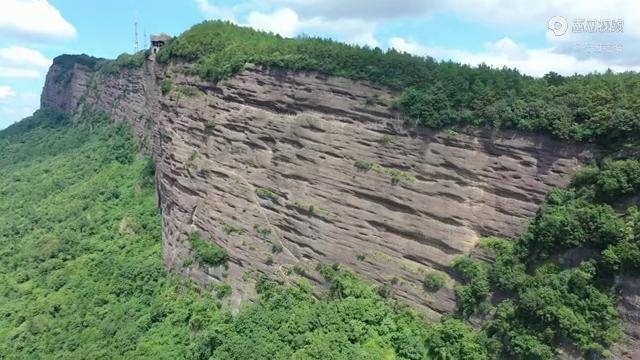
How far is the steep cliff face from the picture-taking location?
2173 cm

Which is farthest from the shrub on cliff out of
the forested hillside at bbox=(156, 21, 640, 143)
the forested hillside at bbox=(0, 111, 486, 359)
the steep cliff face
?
the forested hillside at bbox=(156, 21, 640, 143)

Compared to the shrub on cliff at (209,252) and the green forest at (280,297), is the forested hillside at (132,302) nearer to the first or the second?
the green forest at (280,297)

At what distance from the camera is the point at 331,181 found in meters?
25.3

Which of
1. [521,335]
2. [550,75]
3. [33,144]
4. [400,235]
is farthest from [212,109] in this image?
[33,144]

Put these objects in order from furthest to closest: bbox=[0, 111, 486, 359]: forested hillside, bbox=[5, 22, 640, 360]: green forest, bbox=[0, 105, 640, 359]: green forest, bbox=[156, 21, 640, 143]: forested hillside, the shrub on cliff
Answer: the shrub on cliff
bbox=[0, 111, 486, 359]: forested hillside
bbox=[156, 21, 640, 143]: forested hillside
bbox=[5, 22, 640, 360]: green forest
bbox=[0, 105, 640, 359]: green forest

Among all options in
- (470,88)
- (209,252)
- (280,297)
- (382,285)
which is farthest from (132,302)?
(470,88)

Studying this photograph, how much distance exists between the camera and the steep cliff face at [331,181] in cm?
2173

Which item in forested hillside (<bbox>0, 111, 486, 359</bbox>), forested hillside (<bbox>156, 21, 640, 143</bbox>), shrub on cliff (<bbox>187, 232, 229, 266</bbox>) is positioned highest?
forested hillside (<bbox>156, 21, 640, 143</bbox>)

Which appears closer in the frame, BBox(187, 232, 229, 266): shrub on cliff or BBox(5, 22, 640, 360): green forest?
BBox(5, 22, 640, 360): green forest

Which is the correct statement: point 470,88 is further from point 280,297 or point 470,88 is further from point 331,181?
point 280,297

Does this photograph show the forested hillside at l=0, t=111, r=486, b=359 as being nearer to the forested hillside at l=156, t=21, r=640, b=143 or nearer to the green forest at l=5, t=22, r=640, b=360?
the green forest at l=5, t=22, r=640, b=360

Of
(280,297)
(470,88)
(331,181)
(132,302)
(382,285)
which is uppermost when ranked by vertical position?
(470,88)

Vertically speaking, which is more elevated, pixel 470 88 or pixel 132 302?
pixel 470 88

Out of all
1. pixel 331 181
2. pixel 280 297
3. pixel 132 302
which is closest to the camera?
pixel 331 181
